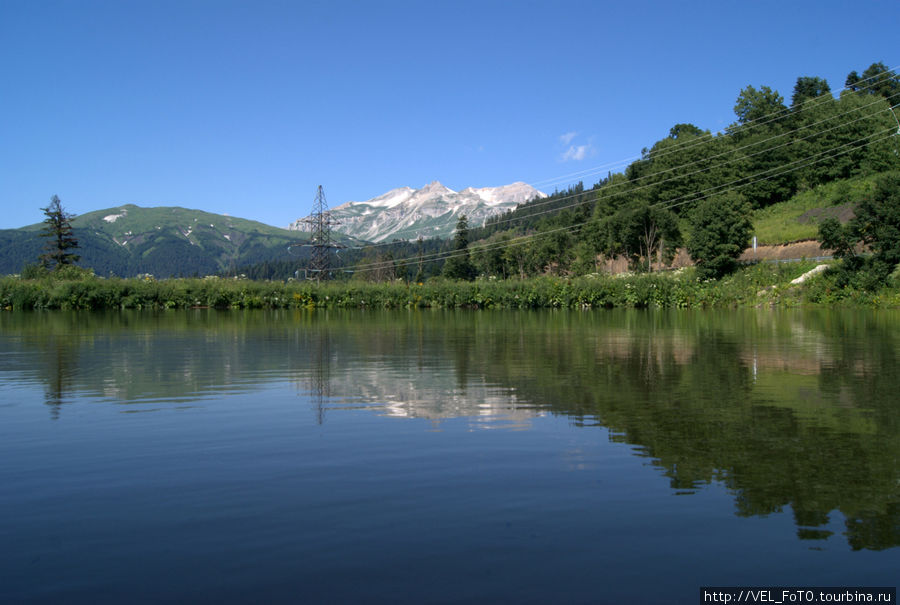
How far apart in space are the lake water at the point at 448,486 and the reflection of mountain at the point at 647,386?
0.06 meters

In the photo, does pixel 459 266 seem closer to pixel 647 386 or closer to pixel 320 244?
pixel 320 244

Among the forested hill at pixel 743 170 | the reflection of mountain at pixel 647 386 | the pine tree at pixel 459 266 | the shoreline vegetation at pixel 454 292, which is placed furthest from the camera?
the pine tree at pixel 459 266

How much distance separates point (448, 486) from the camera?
7246mm

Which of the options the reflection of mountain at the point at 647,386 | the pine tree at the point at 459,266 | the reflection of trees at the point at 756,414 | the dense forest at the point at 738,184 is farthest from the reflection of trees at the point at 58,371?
the pine tree at the point at 459,266

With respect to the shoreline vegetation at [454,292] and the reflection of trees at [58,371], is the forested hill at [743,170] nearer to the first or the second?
the shoreline vegetation at [454,292]

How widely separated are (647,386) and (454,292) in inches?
A: 2389

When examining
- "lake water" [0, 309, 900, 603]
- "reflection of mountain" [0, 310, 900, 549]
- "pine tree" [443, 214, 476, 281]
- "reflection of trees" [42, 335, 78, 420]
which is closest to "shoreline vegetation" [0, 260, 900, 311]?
"reflection of mountain" [0, 310, 900, 549]

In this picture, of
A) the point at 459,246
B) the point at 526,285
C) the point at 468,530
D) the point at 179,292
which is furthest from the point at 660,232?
the point at 468,530

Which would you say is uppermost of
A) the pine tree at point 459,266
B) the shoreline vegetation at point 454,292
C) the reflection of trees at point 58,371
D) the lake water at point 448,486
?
the pine tree at point 459,266

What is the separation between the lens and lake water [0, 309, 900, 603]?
16.6 ft

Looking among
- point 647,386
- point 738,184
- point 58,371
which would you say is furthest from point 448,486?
point 738,184

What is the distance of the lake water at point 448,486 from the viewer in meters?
5.06

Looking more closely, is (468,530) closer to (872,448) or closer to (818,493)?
(818,493)

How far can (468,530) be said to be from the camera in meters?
5.94
